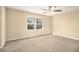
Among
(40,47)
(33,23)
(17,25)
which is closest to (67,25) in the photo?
(33,23)

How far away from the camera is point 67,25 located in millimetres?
5629

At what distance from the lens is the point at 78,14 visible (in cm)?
474

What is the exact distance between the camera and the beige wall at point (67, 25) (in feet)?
16.2

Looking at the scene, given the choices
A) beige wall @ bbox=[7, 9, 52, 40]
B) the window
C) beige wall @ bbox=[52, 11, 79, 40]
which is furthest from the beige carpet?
the window

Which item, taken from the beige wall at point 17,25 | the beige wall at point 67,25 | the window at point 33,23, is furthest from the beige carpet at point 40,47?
the window at point 33,23

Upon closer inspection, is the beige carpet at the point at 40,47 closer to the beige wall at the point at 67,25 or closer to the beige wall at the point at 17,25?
the beige wall at the point at 17,25

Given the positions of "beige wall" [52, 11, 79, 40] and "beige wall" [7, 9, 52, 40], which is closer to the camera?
"beige wall" [7, 9, 52, 40]

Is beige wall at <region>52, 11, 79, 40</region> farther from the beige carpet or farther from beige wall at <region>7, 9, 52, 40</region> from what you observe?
beige wall at <region>7, 9, 52, 40</region>

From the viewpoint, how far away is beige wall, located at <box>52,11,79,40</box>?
4925 mm

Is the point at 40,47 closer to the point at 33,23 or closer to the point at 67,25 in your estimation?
the point at 33,23

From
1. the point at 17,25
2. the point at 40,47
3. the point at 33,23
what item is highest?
the point at 33,23

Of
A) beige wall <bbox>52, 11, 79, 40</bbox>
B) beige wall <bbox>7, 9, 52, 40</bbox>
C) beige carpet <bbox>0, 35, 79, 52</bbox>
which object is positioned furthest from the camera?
beige wall <bbox>52, 11, 79, 40</bbox>

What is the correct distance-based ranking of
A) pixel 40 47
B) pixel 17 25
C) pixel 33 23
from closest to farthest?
pixel 40 47
pixel 17 25
pixel 33 23
